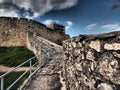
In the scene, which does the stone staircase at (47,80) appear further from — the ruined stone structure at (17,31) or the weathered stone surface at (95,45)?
the ruined stone structure at (17,31)

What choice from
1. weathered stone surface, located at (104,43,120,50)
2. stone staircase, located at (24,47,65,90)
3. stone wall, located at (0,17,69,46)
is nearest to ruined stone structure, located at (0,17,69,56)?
stone wall, located at (0,17,69,46)

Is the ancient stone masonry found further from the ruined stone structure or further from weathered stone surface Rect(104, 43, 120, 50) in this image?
the ruined stone structure

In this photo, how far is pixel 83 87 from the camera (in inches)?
158

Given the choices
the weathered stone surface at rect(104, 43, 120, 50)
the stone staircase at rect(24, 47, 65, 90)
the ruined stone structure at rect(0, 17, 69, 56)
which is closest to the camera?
the weathered stone surface at rect(104, 43, 120, 50)

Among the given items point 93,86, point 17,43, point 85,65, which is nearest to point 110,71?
point 93,86

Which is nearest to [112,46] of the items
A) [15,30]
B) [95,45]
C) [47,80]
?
[95,45]

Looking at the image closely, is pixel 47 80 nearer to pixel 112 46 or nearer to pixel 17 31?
pixel 112 46

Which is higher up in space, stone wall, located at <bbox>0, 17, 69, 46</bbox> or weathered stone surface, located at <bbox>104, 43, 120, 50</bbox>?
stone wall, located at <bbox>0, 17, 69, 46</bbox>

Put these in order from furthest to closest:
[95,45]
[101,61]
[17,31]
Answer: [17,31]
[95,45]
[101,61]

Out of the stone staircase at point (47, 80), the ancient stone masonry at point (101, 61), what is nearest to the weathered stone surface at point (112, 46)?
the ancient stone masonry at point (101, 61)

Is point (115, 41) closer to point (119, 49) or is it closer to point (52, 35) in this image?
point (119, 49)

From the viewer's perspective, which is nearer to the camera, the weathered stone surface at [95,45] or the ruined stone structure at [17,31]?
the weathered stone surface at [95,45]

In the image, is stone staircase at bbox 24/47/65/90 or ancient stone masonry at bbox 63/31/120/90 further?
stone staircase at bbox 24/47/65/90

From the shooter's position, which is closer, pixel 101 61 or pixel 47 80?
pixel 101 61
